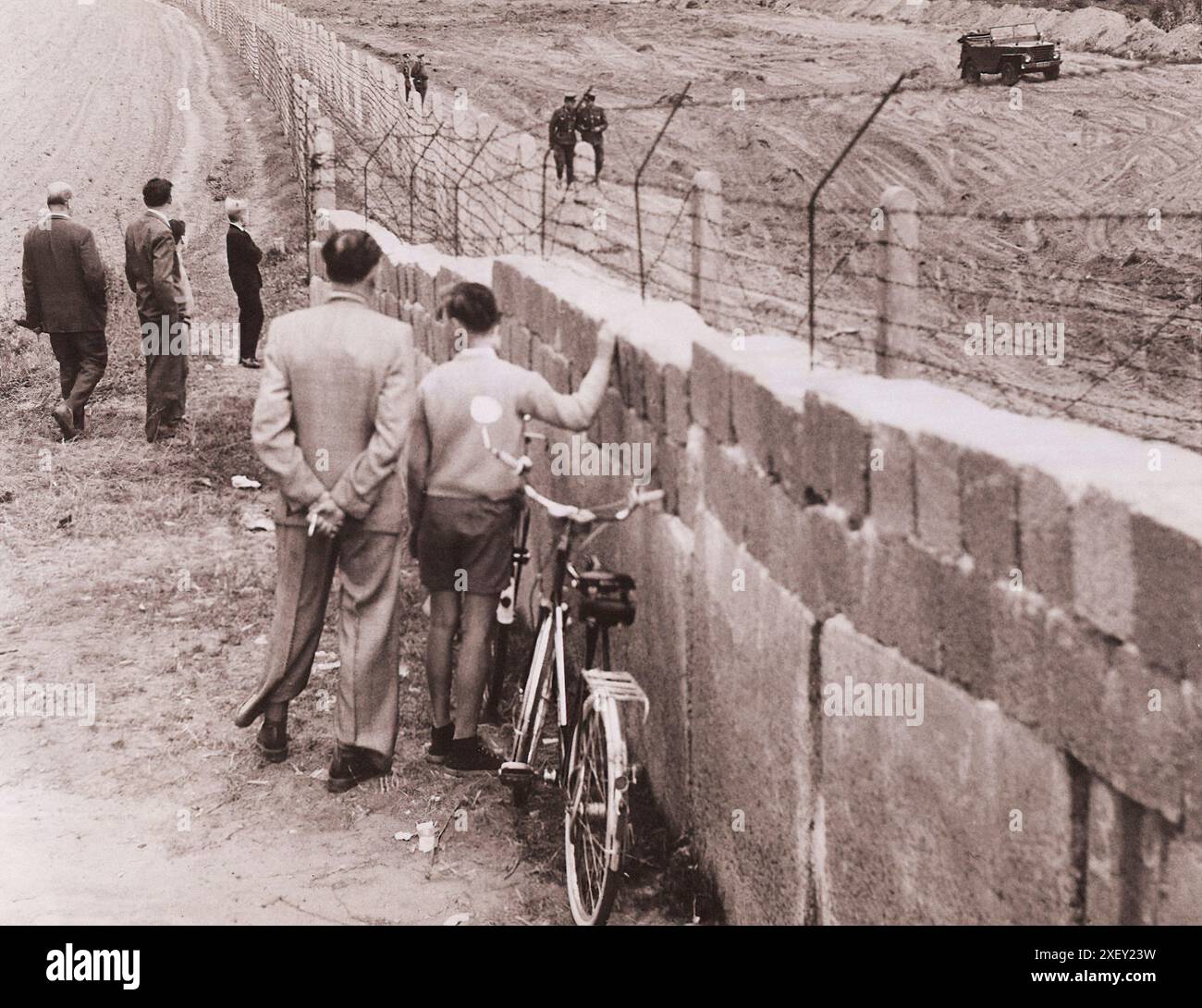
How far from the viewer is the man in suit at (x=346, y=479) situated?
5.91m

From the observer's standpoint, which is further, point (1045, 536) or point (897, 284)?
point (897, 284)

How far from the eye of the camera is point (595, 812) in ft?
16.3

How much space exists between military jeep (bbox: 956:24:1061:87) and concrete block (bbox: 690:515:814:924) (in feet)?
71.1

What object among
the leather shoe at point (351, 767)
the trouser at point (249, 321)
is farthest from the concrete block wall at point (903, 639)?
the trouser at point (249, 321)

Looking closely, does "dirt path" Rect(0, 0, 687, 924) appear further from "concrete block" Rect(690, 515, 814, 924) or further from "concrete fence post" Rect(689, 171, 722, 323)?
"concrete fence post" Rect(689, 171, 722, 323)

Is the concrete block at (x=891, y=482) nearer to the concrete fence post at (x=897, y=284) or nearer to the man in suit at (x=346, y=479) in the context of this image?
the concrete fence post at (x=897, y=284)

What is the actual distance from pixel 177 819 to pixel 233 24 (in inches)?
1551

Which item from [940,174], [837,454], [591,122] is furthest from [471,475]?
[940,174]

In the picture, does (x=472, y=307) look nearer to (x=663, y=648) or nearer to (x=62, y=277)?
(x=663, y=648)

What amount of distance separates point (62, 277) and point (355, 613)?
243 inches

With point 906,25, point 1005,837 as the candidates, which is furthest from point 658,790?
point 906,25

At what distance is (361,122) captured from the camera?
2491cm

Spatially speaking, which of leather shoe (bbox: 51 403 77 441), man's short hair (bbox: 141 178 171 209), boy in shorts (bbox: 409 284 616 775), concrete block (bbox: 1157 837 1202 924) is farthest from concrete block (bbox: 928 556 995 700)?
leather shoe (bbox: 51 403 77 441)

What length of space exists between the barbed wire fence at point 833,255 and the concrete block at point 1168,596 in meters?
3.96
